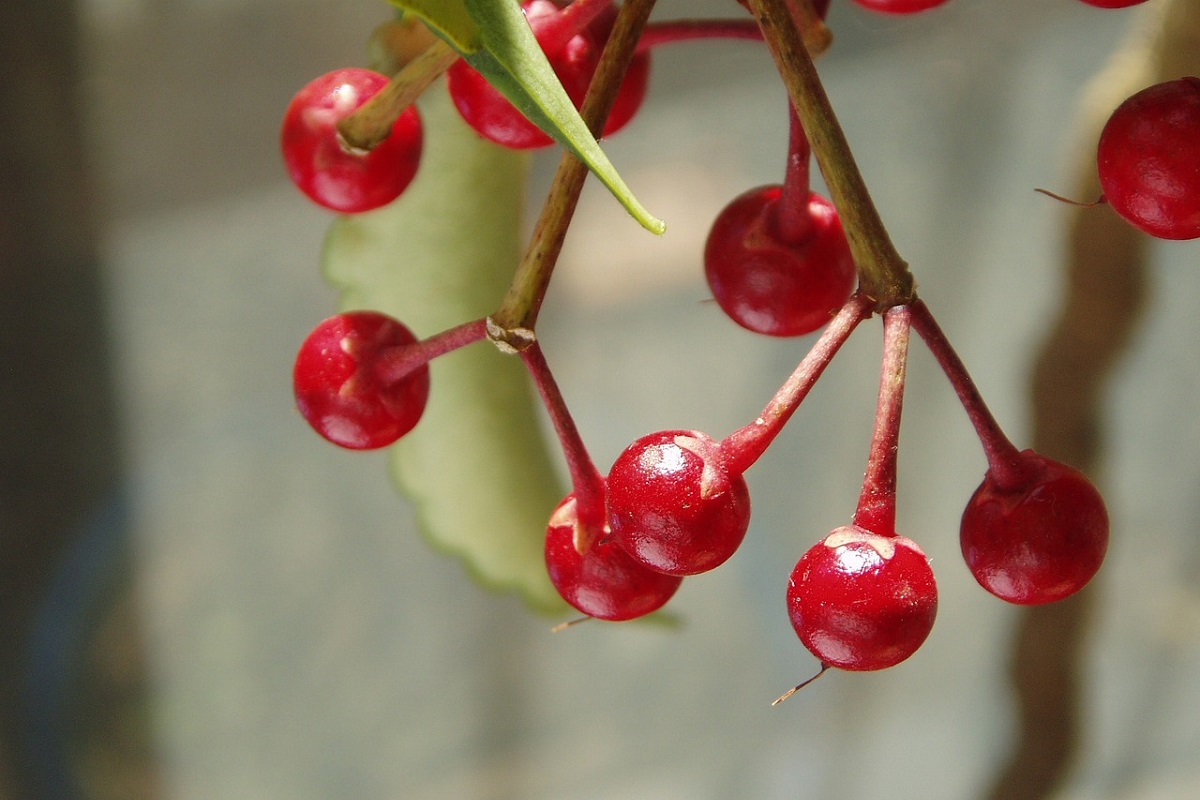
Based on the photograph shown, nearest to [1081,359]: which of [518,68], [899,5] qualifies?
[899,5]

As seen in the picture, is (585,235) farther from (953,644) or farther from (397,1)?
(397,1)

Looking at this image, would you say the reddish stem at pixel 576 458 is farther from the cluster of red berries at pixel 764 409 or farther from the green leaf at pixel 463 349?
the green leaf at pixel 463 349

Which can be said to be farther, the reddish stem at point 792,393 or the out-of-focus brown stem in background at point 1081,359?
the out-of-focus brown stem in background at point 1081,359

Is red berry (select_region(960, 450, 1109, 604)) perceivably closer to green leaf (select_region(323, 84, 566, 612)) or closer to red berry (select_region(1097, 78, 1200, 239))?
red berry (select_region(1097, 78, 1200, 239))

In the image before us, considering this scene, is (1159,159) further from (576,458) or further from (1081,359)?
(1081,359)

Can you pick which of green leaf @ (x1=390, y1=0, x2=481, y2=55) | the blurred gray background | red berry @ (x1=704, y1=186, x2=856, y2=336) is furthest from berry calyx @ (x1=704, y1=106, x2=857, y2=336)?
the blurred gray background

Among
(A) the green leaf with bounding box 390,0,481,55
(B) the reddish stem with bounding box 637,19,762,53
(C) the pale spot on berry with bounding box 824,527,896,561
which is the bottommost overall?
(C) the pale spot on berry with bounding box 824,527,896,561

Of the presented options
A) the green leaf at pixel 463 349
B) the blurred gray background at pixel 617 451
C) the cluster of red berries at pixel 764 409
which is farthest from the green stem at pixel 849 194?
the blurred gray background at pixel 617 451
